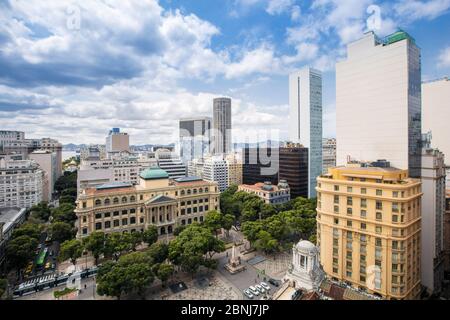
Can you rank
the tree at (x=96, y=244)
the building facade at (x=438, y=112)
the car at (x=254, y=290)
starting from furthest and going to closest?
the building facade at (x=438, y=112) → the tree at (x=96, y=244) → the car at (x=254, y=290)

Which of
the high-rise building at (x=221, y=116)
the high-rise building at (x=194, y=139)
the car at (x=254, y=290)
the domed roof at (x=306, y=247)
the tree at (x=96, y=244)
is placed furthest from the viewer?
the high-rise building at (x=221, y=116)

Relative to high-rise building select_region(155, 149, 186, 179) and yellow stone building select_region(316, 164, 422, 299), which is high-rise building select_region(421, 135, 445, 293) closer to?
yellow stone building select_region(316, 164, 422, 299)

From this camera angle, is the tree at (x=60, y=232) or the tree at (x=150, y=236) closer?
the tree at (x=150, y=236)

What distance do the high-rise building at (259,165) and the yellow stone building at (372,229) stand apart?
2947 cm

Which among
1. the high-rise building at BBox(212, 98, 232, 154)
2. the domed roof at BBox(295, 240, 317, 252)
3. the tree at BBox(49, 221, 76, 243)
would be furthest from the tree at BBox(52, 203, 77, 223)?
the high-rise building at BBox(212, 98, 232, 154)

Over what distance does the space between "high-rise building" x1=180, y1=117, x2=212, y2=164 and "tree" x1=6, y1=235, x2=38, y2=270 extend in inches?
2003

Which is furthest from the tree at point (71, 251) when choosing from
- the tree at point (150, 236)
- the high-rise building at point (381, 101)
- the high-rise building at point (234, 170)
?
the high-rise building at point (234, 170)

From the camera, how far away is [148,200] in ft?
103

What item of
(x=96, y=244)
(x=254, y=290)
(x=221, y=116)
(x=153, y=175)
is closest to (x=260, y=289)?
(x=254, y=290)

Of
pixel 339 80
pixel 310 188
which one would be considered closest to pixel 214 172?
pixel 310 188

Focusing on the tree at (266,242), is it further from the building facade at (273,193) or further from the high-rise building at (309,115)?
the high-rise building at (309,115)

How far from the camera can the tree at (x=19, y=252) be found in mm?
20328
